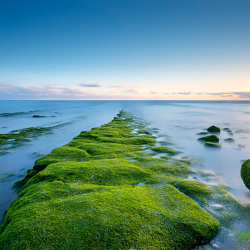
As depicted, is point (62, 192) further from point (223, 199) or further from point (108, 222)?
point (223, 199)

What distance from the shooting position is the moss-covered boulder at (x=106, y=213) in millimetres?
3631

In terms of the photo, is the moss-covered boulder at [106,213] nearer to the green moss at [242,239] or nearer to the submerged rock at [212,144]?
the green moss at [242,239]

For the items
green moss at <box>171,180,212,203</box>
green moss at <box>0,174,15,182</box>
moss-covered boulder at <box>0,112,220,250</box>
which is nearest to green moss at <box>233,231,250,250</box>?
moss-covered boulder at <box>0,112,220,250</box>

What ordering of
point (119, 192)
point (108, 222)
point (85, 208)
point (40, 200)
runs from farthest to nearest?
1. point (119, 192)
2. point (40, 200)
3. point (85, 208)
4. point (108, 222)

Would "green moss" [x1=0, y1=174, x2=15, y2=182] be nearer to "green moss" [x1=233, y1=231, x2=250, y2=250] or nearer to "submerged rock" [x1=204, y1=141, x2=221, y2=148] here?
"green moss" [x1=233, y1=231, x2=250, y2=250]

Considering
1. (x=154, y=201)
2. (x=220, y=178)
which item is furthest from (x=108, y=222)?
(x=220, y=178)

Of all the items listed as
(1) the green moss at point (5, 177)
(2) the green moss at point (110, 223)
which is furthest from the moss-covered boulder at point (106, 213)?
(1) the green moss at point (5, 177)

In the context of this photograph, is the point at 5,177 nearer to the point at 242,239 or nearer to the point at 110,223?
the point at 110,223

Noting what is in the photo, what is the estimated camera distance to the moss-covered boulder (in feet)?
11.9

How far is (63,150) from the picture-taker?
33.1 ft

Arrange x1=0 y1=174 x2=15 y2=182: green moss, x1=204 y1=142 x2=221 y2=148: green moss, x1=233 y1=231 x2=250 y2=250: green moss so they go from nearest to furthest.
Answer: x1=233 y1=231 x2=250 y2=250: green moss
x1=0 y1=174 x2=15 y2=182: green moss
x1=204 y1=142 x2=221 y2=148: green moss

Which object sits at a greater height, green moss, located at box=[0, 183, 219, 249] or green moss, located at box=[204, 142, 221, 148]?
green moss, located at box=[0, 183, 219, 249]

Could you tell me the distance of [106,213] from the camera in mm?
4301

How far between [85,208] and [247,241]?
14.2ft
